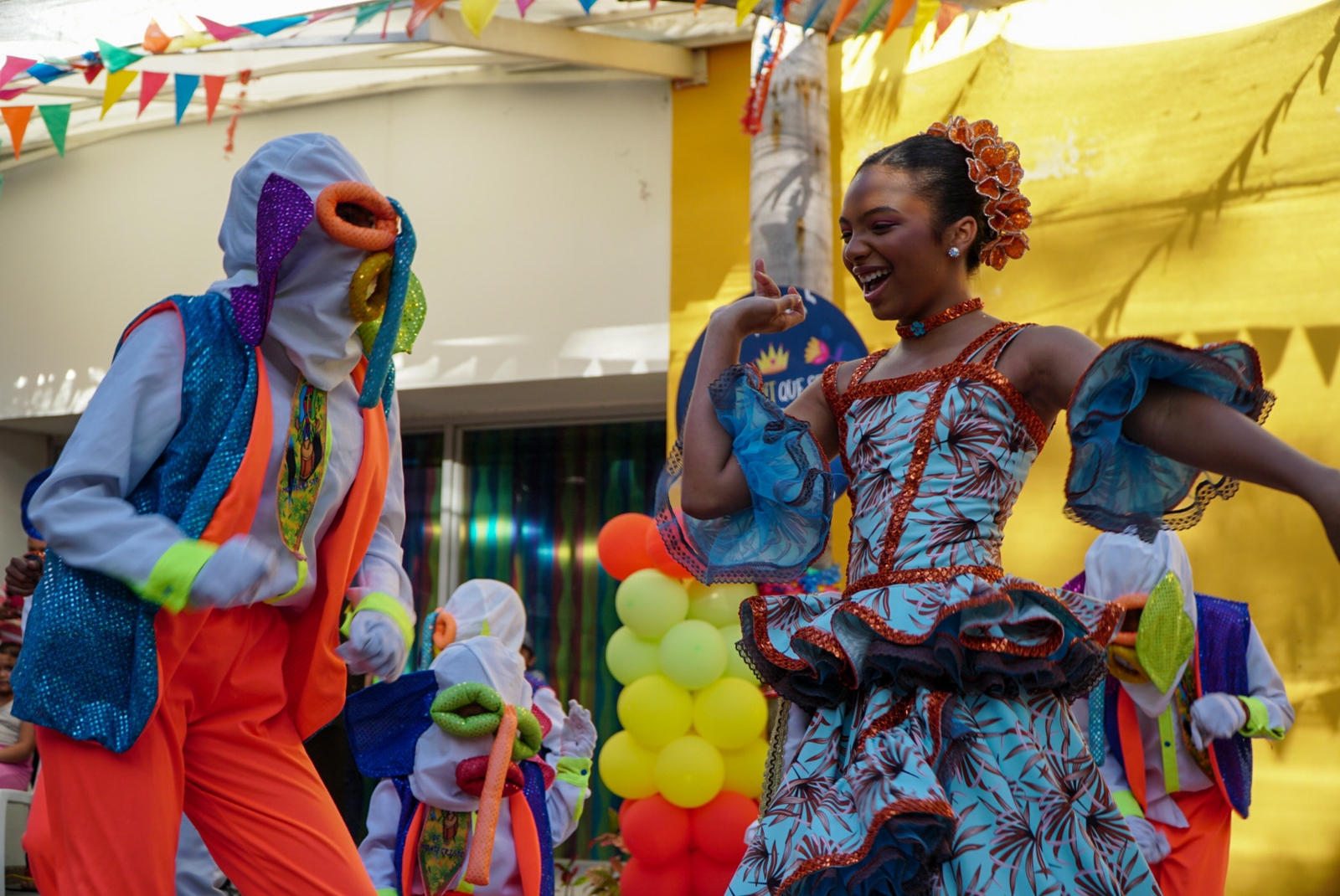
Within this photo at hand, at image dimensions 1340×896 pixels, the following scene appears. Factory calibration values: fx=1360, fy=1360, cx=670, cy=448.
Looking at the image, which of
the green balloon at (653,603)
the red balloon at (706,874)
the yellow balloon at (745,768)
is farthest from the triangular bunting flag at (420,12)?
the red balloon at (706,874)

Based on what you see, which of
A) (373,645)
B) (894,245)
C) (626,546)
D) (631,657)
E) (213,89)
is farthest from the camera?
(213,89)

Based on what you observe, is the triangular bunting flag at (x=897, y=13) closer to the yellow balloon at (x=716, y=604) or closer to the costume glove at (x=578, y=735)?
the yellow balloon at (x=716, y=604)

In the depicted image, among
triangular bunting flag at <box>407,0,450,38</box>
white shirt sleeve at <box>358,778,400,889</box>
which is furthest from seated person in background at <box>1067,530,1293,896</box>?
triangular bunting flag at <box>407,0,450,38</box>

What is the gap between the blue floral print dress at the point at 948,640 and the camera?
1.68 metres

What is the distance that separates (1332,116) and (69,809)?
542 cm

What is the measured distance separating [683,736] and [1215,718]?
191cm

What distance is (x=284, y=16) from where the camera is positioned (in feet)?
19.6

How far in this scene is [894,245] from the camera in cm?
200

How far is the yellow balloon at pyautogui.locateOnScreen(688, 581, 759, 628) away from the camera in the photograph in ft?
17.1

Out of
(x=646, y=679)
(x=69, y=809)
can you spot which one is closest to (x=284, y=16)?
(x=646, y=679)

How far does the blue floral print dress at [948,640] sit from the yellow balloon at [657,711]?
10.5ft

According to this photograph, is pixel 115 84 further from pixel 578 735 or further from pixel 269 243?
pixel 269 243

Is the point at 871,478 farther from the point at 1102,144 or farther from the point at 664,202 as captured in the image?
the point at 664,202

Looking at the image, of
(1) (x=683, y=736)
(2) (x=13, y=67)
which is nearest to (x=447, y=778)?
(1) (x=683, y=736)
